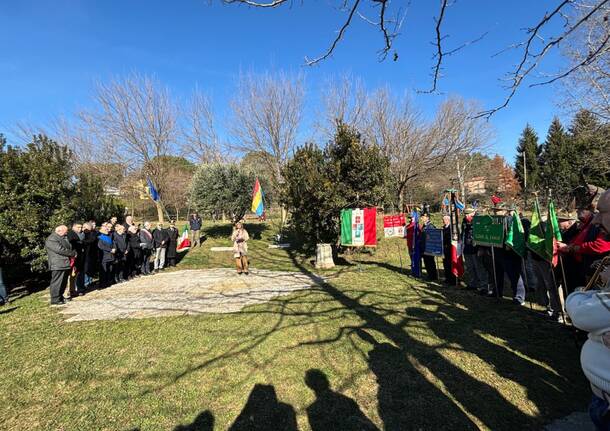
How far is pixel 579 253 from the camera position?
4.50m

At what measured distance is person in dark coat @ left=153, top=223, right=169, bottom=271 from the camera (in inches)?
464

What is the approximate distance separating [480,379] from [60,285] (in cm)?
818

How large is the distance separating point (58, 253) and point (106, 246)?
174 centimetres

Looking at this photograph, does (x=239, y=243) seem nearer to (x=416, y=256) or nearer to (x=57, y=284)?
(x=57, y=284)

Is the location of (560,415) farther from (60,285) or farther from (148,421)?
(60,285)

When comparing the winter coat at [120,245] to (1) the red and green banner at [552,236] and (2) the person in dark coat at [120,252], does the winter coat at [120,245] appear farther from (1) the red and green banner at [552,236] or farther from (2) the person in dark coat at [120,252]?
(1) the red and green banner at [552,236]

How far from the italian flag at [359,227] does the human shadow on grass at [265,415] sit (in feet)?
26.4

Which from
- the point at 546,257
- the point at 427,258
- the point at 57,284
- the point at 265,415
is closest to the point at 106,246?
the point at 57,284

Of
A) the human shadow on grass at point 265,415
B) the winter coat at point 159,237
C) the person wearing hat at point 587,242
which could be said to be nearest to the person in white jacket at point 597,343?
the human shadow on grass at point 265,415

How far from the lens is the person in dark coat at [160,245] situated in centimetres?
1180

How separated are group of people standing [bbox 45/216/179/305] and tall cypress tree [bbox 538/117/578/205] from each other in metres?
33.1

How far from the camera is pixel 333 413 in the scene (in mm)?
3035

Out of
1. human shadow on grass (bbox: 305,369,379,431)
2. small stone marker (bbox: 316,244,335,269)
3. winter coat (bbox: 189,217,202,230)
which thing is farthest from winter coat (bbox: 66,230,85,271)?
winter coat (bbox: 189,217,202,230)

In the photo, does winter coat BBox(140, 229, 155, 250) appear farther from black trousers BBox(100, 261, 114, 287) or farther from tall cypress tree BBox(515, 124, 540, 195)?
tall cypress tree BBox(515, 124, 540, 195)
